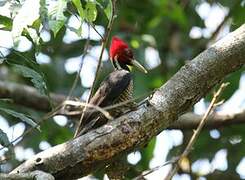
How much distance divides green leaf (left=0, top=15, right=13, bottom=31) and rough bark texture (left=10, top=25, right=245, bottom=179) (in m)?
0.61

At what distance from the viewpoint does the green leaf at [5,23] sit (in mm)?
3248

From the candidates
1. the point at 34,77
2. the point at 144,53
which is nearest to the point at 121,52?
the point at 144,53

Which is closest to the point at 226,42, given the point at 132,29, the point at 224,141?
the point at 224,141

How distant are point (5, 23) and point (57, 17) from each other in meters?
0.51

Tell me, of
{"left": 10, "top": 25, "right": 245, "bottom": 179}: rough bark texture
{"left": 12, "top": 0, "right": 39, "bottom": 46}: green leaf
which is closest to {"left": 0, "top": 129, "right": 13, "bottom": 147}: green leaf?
{"left": 10, "top": 25, "right": 245, "bottom": 179}: rough bark texture

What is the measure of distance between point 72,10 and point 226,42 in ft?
2.69

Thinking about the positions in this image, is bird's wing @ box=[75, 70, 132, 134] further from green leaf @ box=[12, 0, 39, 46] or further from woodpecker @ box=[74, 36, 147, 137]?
green leaf @ box=[12, 0, 39, 46]

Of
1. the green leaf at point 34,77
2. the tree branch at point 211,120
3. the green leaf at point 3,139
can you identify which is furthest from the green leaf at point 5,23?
the tree branch at point 211,120

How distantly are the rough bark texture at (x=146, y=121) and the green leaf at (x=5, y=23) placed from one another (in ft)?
2.00

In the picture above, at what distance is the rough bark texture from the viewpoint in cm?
313

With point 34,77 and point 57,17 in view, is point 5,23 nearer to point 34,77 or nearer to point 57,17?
point 34,77

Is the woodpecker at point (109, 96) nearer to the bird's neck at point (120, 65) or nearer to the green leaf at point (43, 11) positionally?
the bird's neck at point (120, 65)

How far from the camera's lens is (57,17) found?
2.85m

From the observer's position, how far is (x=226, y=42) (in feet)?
11.4
